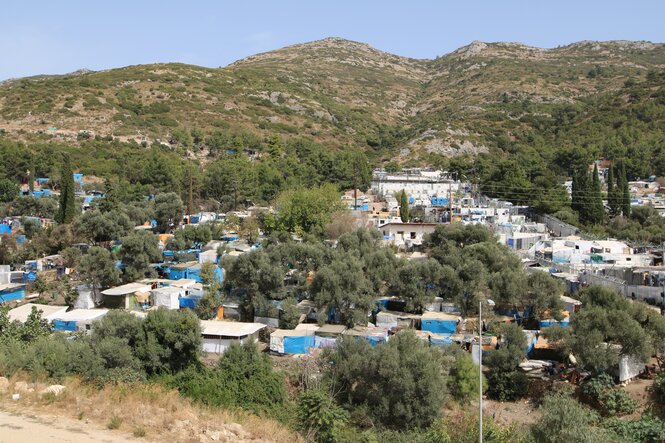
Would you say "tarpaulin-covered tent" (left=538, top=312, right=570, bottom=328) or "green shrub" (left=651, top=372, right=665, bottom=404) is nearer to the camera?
"green shrub" (left=651, top=372, right=665, bottom=404)

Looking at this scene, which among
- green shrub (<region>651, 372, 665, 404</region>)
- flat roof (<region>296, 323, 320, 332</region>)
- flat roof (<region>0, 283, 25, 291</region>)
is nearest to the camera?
green shrub (<region>651, 372, 665, 404</region>)

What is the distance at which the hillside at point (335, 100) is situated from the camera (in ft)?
210

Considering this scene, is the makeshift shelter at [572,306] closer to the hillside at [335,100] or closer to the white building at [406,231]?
the white building at [406,231]

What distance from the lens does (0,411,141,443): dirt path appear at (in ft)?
27.7

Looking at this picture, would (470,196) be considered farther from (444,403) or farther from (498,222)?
(444,403)

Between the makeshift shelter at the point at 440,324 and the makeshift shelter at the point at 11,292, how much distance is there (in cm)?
1470

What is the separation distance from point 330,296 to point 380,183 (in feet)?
108

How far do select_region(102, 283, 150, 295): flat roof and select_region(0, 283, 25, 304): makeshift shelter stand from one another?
3.77m

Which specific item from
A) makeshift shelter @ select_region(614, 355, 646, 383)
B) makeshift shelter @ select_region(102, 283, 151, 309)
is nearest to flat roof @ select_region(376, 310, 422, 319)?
makeshift shelter @ select_region(614, 355, 646, 383)

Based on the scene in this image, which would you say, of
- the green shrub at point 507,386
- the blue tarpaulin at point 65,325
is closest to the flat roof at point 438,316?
the green shrub at point 507,386

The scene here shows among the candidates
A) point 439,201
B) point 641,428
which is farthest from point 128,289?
point 439,201

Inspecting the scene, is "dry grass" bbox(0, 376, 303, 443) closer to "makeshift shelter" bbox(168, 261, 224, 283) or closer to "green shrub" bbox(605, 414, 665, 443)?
"green shrub" bbox(605, 414, 665, 443)

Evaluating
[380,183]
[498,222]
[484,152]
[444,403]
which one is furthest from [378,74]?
[444,403]

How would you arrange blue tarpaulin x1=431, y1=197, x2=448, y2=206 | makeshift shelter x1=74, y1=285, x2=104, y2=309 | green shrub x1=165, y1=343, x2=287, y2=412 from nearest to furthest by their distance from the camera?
green shrub x1=165, y1=343, x2=287, y2=412 < makeshift shelter x1=74, y1=285, x2=104, y2=309 < blue tarpaulin x1=431, y1=197, x2=448, y2=206
